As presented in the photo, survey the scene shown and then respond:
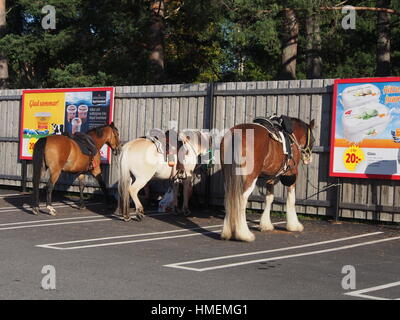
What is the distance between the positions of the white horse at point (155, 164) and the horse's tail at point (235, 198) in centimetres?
316

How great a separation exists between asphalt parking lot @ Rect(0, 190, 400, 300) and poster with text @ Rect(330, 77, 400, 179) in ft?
3.99

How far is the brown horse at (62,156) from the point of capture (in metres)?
14.3

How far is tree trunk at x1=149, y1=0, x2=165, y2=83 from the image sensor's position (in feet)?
90.0

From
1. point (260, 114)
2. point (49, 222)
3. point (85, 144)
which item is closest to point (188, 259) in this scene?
point (49, 222)

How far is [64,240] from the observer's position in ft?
35.6

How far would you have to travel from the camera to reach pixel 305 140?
12938 mm

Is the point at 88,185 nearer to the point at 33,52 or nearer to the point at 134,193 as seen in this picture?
the point at 134,193

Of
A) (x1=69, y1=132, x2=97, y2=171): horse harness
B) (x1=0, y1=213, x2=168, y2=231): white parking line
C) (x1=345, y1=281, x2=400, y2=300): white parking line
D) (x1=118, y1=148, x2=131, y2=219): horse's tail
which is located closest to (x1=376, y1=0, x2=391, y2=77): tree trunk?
(x1=69, y1=132, x2=97, y2=171): horse harness

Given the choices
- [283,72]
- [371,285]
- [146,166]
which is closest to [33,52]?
[283,72]

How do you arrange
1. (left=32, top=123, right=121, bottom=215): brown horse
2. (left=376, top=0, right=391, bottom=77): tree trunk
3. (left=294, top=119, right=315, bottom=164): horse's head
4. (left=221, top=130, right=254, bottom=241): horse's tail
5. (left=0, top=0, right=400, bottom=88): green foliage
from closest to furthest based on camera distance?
(left=221, top=130, right=254, bottom=241): horse's tail → (left=294, top=119, right=315, bottom=164): horse's head → (left=32, top=123, right=121, bottom=215): brown horse → (left=376, top=0, right=391, bottom=77): tree trunk → (left=0, top=0, right=400, bottom=88): green foliage

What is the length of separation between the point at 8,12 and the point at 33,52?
13.2 ft

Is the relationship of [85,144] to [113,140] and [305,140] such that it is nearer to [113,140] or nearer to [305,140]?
[113,140]

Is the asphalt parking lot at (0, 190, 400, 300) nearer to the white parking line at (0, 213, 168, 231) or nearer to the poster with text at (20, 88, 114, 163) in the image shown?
the white parking line at (0, 213, 168, 231)

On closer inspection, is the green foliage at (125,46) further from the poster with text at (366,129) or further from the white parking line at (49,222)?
the white parking line at (49,222)
